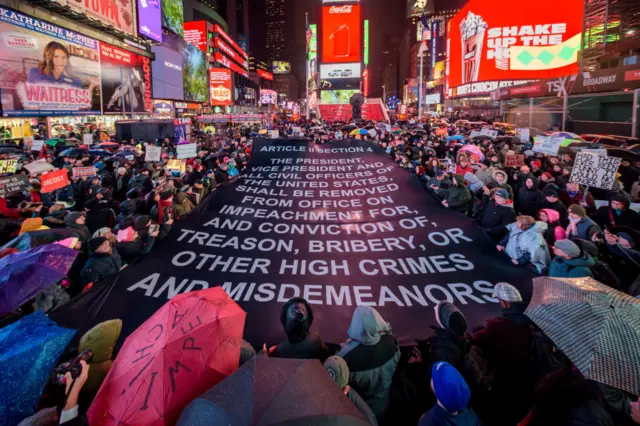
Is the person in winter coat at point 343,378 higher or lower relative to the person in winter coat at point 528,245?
lower

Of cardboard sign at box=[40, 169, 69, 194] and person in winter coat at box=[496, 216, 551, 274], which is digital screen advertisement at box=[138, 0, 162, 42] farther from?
person in winter coat at box=[496, 216, 551, 274]

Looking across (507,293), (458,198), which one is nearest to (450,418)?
(507,293)

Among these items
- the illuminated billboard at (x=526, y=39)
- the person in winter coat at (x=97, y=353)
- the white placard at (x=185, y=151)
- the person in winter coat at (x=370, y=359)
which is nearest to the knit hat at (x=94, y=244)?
the person in winter coat at (x=97, y=353)

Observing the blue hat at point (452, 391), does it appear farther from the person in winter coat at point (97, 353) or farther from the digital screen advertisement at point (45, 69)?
the digital screen advertisement at point (45, 69)

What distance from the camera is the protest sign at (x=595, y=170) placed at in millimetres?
6035

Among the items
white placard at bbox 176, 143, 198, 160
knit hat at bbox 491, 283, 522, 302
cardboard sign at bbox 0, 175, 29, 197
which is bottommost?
knit hat at bbox 491, 283, 522, 302

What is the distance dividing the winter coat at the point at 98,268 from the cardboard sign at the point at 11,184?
3.94 m

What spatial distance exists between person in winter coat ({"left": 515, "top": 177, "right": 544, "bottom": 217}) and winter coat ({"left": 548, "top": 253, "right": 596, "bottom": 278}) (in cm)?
298

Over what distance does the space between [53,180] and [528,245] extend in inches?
329

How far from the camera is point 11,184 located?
683 centimetres

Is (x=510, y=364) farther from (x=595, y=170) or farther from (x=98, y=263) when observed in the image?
(x=595, y=170)

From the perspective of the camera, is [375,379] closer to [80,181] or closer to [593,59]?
[80,181]

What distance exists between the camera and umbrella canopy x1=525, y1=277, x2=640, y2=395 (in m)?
2.07

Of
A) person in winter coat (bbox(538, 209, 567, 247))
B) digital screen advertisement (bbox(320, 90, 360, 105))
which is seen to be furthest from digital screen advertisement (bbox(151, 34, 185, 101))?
person in winter coat (bbox(538, 209, 567, 247))
